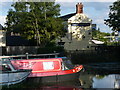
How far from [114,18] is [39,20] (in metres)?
11.3

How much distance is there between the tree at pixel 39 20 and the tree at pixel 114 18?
24.8ft

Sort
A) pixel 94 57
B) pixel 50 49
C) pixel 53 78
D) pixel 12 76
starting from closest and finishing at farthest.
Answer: pixel 12 76 → pixel 53 78 → pixel 94 57 → pixel 50 49

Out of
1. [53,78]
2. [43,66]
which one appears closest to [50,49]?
[43,66]

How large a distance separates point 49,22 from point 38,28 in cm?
196

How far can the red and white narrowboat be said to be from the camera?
46.8 feet

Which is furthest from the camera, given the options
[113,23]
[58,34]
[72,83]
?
[58,34]

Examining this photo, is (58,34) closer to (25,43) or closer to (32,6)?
(32,6)

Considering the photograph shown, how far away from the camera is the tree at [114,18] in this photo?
30.8 metres

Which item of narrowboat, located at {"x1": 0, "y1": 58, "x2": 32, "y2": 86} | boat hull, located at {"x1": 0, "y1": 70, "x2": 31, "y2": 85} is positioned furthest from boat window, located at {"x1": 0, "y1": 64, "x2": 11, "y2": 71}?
boat hull, located at {"x1": 0, "y1": 70, "x2": 31, "y2": 85}

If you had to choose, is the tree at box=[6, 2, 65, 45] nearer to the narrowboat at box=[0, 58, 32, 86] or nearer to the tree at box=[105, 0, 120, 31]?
the tree at box=[105, 0, 120, 31]

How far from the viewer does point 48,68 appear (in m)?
14.7

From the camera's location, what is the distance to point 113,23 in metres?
31.0

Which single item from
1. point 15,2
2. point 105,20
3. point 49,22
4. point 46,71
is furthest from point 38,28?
point 46,71

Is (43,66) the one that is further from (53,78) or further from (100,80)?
(100,80)
